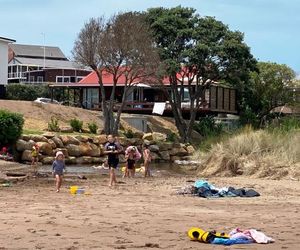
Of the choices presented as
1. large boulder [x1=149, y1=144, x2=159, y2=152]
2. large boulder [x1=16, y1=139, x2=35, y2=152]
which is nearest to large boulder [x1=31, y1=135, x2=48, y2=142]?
large boulder [x1=16, y1=139, x2=35, y2=152]

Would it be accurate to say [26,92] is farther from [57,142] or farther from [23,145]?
[23,145]

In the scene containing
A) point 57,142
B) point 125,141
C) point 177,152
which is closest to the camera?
point 57,142

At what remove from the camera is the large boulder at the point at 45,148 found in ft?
126

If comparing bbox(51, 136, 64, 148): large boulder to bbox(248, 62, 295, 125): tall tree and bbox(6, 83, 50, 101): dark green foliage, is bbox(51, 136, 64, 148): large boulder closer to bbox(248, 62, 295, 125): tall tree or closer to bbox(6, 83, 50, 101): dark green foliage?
bbox(6, 83, 50, 101): dark green foliage

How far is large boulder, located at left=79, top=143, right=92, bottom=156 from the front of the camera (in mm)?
41156

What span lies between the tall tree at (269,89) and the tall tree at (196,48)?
15514 millimetres

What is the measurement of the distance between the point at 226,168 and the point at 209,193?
34.4ft

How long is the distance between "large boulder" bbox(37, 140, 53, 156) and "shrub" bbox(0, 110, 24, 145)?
172 centimetres

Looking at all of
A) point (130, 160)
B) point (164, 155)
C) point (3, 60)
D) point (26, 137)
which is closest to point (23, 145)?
point (26, 137)

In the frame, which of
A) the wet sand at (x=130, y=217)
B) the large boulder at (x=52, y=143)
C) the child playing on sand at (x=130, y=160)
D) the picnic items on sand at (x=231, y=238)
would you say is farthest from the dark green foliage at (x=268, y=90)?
the picnic items on sand at (x=231, y=238)

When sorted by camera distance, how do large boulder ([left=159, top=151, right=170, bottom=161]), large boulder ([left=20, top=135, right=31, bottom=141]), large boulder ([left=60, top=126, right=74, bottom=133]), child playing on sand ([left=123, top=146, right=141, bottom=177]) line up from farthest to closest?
large boulder ([left=60, top=126, right=74, bottom=133]) → large boulder ([left=159, top=151, right=170, bottom=161]) → large boulder ([left=20, top=135, right=31, bottom=141]) → child playing on sand ([left=123, top=146, right=141, bottom=177])

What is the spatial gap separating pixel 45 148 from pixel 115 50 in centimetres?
1238

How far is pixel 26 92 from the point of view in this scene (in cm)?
7194

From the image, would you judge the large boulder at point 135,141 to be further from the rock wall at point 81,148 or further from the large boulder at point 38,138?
the large boulder at point 38,138
